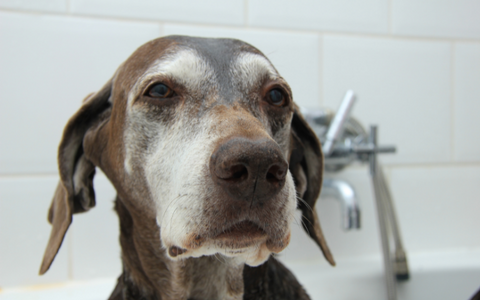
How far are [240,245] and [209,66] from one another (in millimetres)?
Answer: 425

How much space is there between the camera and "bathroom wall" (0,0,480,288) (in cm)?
144

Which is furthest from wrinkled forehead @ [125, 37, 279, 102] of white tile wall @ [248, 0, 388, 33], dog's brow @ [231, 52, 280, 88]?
white tile wall @ [248, 0, 388, 33]

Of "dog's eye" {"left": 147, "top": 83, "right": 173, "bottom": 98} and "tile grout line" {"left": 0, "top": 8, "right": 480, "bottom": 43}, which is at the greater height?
"tile grout line" {"left": 0, "top": 8, "right": 480, "bottom": 43}

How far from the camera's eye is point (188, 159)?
73cm

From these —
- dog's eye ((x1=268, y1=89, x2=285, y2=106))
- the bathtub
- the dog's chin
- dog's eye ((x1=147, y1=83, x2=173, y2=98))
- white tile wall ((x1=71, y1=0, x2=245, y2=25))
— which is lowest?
the bathtub

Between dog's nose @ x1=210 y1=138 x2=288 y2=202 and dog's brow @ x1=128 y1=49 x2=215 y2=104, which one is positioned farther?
dog's brow @ x1=128 y1=49 x2=215 y2=104

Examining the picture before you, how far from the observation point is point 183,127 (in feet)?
2.70

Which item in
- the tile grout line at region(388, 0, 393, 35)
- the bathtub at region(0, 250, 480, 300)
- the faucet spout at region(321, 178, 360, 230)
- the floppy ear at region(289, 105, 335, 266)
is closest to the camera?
the floppy ear at region(289, 105, 335, 266)

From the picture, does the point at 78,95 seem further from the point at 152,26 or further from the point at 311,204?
the point at 311,204

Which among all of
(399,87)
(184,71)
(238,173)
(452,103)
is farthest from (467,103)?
(238,173)

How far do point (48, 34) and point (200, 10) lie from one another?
59 centimetres

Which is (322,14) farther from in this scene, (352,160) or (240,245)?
(240,245)

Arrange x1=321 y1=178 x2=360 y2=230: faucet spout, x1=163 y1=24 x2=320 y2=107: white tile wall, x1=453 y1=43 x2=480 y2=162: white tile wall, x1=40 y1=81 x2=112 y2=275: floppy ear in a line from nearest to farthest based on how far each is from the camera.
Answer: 1. x1=40 y1=81 x2=112 y2=275: floppy ear
2. x1=321 y1=178 x2=360 y2=230: faucet spout
3. x1=163 y1=24 x2=320 y2=107: white tile wall
4. x1=453 y1=43 x2=480 y2=162: white tile wall

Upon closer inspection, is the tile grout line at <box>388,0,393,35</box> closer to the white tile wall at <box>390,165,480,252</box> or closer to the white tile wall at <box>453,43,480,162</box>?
the white tile wall at <box>453,43,480,162</box>
